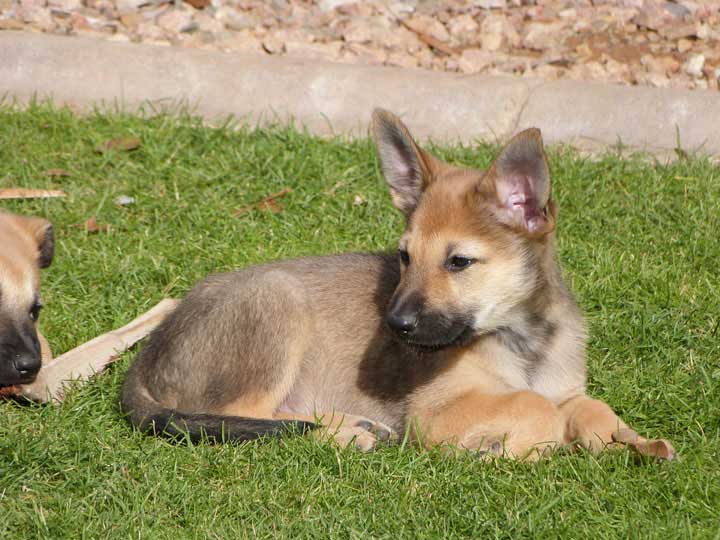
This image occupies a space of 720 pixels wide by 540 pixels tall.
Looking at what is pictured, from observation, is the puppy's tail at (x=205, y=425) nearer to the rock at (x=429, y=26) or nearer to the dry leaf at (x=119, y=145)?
the dry leaf at (x=119, y=145)

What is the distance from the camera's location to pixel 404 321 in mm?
4473

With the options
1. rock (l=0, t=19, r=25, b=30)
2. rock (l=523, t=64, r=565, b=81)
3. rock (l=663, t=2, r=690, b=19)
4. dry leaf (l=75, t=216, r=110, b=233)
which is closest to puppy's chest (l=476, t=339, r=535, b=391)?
dry leaf (l=75, t=216, r=110, b=233)

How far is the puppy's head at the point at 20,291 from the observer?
4.82 m

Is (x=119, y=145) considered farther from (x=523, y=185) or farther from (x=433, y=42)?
(x=523, y=185)

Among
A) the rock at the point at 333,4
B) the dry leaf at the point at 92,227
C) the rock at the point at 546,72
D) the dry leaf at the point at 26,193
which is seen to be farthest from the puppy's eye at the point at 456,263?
the rock at the point at 333,4

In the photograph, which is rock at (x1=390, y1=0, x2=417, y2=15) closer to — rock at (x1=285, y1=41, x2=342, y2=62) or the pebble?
the pebble

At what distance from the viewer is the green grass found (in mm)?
4051

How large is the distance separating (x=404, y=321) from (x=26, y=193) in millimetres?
3434

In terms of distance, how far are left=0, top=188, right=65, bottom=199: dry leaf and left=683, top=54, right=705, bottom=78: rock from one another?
442 centimetres

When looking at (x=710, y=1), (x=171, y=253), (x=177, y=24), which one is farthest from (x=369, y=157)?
(x=710, y=1)

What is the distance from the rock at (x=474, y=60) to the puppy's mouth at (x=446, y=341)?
12.9 ft

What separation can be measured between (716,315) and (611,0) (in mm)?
3934

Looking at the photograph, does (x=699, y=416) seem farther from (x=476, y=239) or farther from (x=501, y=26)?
(x=501, y=26)

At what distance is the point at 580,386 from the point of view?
5.00 meters
